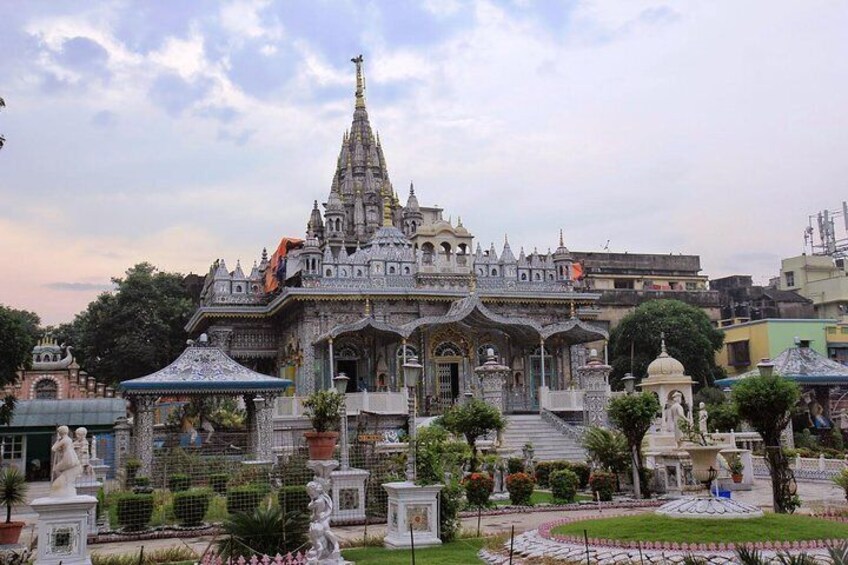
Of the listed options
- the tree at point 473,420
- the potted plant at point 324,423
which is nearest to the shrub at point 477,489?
the potted plant at point 324,423

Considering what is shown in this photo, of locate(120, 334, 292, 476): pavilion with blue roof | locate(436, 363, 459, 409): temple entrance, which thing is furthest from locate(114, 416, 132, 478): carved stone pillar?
locate(436, 363, 459, 409): temple entrance

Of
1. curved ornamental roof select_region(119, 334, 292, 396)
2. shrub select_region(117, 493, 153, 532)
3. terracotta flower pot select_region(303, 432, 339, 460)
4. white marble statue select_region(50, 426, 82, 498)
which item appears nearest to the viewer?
white marble statue select_region(50, 426, 82, 498)

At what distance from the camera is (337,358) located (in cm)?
3350

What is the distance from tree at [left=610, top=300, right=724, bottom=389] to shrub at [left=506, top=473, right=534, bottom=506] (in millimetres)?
28463

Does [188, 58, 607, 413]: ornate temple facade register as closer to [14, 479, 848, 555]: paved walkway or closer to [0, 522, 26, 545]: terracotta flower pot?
[14, 479, 848, 555]: paved walkway

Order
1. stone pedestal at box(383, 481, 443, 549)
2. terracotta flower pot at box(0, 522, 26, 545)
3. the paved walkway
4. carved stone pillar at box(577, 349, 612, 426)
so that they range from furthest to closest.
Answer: carved stone pillar at box(577, 349, 612, 426) < the paved walkway < terracotta flower pot at box(0, 522, 26, 545) < stone pedestal at box(383, 481, 443, 549)

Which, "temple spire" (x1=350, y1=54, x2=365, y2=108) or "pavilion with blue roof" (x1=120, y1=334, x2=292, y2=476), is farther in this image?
"temple spire" (x1=350, y1=54, x2=365, y2=108)

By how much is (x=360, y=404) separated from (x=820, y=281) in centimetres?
4330

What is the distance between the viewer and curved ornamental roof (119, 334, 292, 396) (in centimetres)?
2280

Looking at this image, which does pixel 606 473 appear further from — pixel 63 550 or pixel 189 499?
pixel 63 550

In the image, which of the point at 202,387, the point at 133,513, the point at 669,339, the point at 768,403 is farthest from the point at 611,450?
the point at 669,339

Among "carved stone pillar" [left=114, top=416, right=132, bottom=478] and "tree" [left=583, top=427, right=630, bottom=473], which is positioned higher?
"carved stone pillar" [left=114, top=416, right=132, bottom=478]

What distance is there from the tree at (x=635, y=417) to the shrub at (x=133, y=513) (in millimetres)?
10024

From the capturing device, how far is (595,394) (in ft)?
89.8
